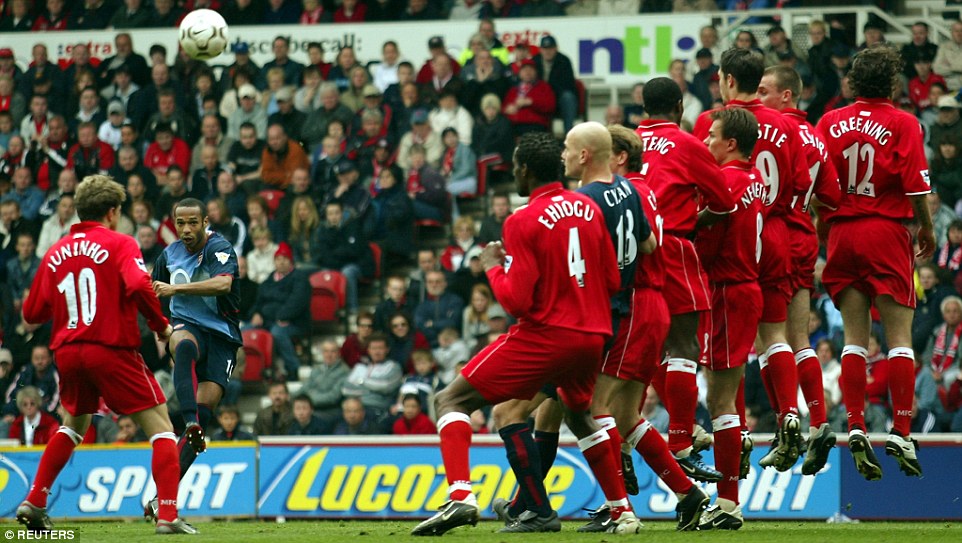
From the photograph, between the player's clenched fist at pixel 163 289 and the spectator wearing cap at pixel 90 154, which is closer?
the player's clenched fist at pixel 163 289

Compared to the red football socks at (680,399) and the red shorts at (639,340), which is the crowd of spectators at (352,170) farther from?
the red shorts at (639,340)

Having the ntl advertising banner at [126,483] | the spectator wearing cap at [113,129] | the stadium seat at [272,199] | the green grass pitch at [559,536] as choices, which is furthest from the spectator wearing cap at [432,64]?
the green grass pitch at [559,536]

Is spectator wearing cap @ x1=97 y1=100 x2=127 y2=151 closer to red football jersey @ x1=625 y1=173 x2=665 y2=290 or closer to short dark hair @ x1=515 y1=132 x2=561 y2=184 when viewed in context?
red football jersey @ x1=625 y1=173 x2=665 y2=290

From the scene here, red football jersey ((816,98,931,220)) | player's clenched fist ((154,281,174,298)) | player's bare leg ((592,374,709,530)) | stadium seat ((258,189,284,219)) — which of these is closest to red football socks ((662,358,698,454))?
player's bare leg ((592,374,709,530))

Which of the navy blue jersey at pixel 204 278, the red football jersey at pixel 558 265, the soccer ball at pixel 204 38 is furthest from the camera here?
the soccer ball at pixel 204 38

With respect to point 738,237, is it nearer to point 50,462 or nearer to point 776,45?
point 50,462

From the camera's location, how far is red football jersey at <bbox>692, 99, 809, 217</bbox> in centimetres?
1009

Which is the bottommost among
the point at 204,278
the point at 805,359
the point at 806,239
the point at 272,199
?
the point at 805,359

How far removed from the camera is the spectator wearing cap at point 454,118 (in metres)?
20.1

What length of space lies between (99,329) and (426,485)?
5934 millimetres

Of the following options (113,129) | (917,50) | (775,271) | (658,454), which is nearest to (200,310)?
(658,454)

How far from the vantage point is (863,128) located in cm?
1029

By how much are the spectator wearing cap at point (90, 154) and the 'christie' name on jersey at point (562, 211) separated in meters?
14.0

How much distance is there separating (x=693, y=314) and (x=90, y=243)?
3.95 meters
